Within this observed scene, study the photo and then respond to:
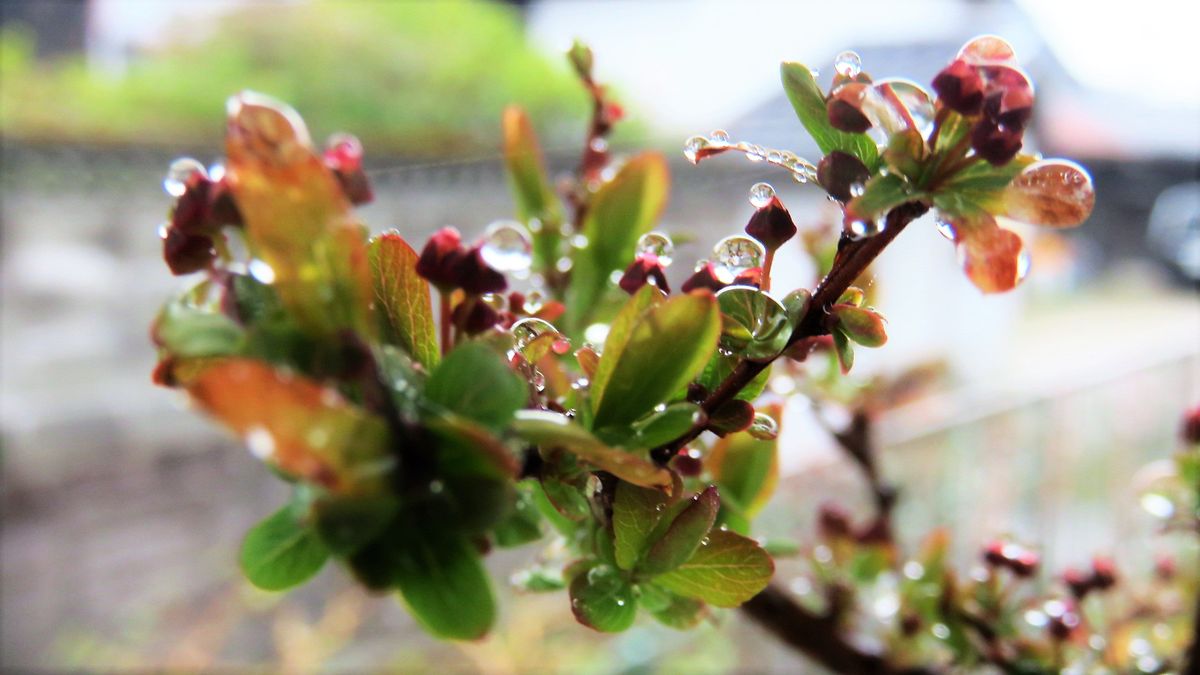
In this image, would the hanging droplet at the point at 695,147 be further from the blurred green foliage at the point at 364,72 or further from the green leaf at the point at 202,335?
the blurred green foliage at the point at 364,72

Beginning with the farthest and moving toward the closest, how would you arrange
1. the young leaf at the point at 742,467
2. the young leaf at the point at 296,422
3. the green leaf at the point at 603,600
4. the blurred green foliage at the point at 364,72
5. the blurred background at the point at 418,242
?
1. the blurred green foliage at the point at 364,72
2. the blurred background at the point at 418,242
3. the young leaf at the point at 742,467
4. the green leaf at the point at 603,600
5. the young leaf at the point at 296,422

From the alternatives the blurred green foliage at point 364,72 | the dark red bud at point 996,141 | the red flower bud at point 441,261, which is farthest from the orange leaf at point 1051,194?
the blurred green foliage at point 364,72

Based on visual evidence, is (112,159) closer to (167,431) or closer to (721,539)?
(167,431)

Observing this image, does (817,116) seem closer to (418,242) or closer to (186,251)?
(186,251)

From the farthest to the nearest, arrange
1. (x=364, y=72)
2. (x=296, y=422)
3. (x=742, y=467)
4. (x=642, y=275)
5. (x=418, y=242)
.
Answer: (x=364, y=72)
(x=418, y=242)
(x=742, y=467)
(x=642, y=275)
(x=296, y=422)

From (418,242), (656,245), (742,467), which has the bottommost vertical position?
(418,242)

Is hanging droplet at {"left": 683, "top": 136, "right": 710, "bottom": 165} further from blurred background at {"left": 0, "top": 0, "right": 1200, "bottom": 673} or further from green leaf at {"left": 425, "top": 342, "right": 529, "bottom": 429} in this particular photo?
blurred background at {"left": 0, "top": 0, "right": 1200, "bottom": 673}

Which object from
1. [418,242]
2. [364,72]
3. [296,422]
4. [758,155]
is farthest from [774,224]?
[364,72]
